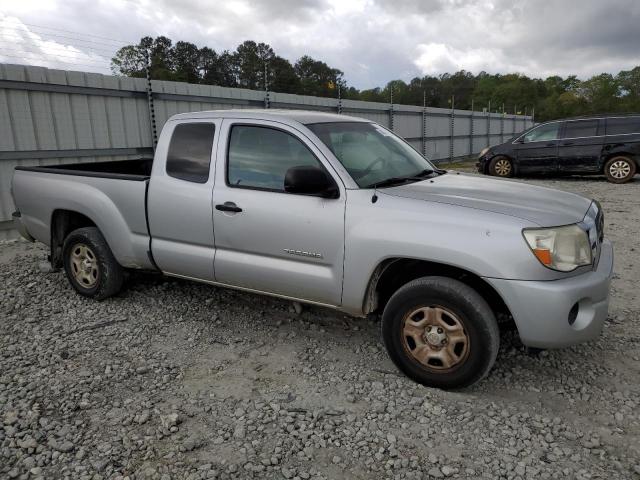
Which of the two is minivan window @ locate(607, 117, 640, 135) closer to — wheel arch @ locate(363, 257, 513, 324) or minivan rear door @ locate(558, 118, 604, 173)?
minivan rear door @ locate(558, 118, 604, 173)

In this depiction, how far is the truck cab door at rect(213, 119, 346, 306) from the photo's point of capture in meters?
3.37

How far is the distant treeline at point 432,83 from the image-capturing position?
133ft

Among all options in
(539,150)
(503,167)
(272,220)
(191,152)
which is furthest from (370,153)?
(503,167)

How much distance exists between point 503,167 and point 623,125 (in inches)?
122

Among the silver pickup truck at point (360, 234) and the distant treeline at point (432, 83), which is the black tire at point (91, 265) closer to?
the silver pickup truck at point (360, 234)

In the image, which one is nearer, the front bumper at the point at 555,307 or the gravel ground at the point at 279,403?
the gravel ground at the point at 279,403

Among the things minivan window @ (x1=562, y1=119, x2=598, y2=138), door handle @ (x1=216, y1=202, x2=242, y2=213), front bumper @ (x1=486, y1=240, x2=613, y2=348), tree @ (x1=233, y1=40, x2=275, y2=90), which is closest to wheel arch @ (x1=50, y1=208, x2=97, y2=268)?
door handle @ (x1=216, y1=202, x2=242, y2=213)

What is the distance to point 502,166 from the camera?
14.5 m

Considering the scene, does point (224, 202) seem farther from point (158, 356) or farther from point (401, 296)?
point (401, 296)

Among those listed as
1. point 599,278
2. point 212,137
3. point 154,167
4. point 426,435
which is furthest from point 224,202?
point 599,278

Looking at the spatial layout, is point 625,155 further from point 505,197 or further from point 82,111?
point 82,111

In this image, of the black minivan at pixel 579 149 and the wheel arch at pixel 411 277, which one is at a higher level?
the black minivan at pixel 579 149

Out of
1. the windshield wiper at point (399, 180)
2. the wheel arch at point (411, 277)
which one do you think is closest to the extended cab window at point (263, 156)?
the windshield wiper at point (399, 180)

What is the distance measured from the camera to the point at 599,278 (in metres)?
2.98
